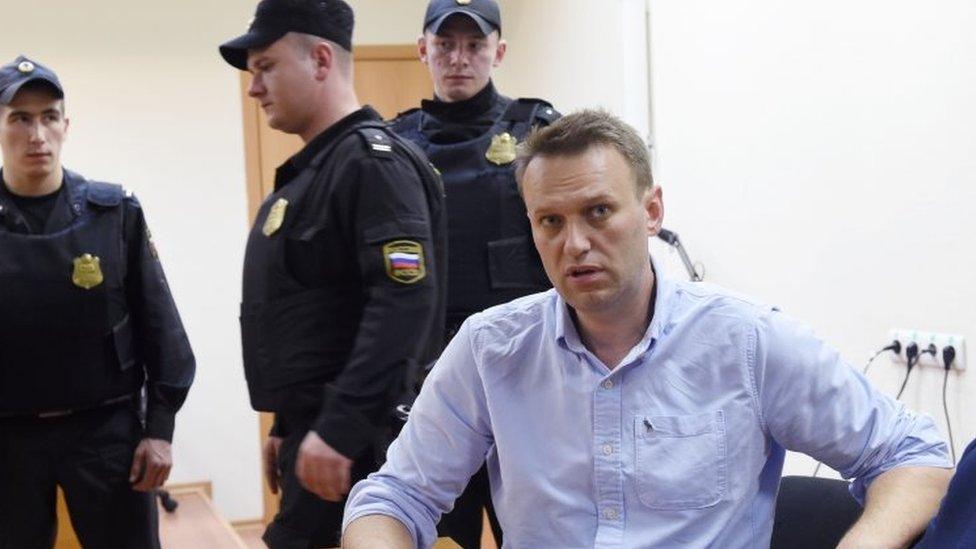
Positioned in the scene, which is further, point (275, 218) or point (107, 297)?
point (107, 297)

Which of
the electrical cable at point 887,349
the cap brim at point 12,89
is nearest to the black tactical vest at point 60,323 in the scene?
the cap brim at point 12,89

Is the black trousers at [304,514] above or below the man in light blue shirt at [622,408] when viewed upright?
below

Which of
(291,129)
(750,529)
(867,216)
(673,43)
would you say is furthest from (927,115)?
(750,529)

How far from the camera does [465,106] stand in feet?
10.6

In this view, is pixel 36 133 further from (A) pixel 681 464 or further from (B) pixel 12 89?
(A) pixel 681 464

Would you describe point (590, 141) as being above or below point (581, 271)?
above

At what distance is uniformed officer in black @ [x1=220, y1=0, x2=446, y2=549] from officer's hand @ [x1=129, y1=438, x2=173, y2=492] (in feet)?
1.83

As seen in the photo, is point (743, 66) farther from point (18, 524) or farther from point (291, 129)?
point (18, 524)

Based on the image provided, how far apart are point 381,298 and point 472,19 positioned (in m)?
1.15

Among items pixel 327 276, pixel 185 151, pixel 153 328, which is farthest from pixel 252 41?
pixel 185 151

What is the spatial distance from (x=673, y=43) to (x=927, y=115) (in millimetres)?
1510

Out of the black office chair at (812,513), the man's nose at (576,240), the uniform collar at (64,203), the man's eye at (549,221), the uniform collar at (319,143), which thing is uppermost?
the uniform collar at (319,143)

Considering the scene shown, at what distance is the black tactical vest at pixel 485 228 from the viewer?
10.1 ft

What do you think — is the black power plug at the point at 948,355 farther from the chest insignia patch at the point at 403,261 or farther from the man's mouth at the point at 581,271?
the man's mouth at the point at 581,271
